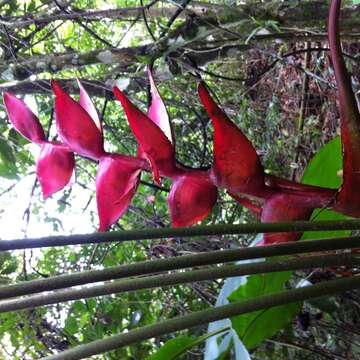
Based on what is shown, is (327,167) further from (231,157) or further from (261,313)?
(231,157)

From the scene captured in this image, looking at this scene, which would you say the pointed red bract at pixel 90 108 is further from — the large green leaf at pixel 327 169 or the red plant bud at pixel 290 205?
the large green leaf at pixel 327 169

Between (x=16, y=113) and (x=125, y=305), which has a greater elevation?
(x=125, y=305)

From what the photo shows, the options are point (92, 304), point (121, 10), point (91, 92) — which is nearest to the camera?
point (121, 10)

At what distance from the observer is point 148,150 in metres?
0.42

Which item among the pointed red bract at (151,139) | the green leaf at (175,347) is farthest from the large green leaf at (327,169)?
the pointed red bract at (151,139)

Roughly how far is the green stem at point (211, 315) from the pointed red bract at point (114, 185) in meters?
0.09

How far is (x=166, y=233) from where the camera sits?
0.38 m

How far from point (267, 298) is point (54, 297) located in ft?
0.55

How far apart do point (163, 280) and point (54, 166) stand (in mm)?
183

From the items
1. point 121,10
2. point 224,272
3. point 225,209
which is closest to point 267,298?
point 224,272

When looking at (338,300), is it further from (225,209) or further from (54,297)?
(54,297)

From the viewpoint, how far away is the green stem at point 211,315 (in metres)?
0.41

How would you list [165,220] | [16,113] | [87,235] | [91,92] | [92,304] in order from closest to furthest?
1. [87,235]
2. [16,113]
3. [91,92]
4. [92,304]
5. [165,220]

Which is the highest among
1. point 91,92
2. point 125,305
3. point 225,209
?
point 91,92
